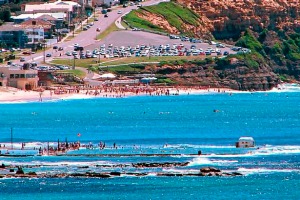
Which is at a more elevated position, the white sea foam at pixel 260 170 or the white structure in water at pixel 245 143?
the white sea foam at pixel 260 170

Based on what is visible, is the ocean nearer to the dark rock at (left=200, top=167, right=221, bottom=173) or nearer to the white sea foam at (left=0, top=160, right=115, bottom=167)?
the white sea foam at (left=0, top=160, right=115, bottom=167)

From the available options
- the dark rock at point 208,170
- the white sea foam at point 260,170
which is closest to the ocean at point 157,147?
the white sea foam at point 260,170

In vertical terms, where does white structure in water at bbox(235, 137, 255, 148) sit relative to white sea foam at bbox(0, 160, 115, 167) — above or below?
below

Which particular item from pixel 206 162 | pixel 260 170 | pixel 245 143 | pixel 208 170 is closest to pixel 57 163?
pixel 206 162

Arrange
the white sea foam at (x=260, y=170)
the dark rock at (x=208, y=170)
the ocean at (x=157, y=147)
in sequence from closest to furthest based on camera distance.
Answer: the ocean at (x=157, y=147), the dark rock at (x=208, y=170), the white sea foam at (x=260, y=170)

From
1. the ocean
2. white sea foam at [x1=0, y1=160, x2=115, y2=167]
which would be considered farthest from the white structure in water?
white sea foam at [x1=0, y1=160, x2=115, y2=167]

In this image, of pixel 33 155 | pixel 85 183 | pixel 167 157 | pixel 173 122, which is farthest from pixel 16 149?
pixel 173 122

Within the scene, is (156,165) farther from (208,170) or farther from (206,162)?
(208,170)

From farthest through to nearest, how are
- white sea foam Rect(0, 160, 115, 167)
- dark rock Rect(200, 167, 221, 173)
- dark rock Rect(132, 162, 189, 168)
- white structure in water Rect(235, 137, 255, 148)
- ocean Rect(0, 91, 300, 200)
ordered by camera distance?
white structure in water Rect(235, 137, 255, 148), white sea foam Rect(0, 160, 115, 167), dark rock Rect(132, 162, 189, 168), dark rock Rect(200, 167, 221, 173), ocean Rect(0, 91, 300, 200)

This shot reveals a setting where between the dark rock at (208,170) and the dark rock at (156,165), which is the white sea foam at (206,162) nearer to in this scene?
the dark rock at (156,165)
